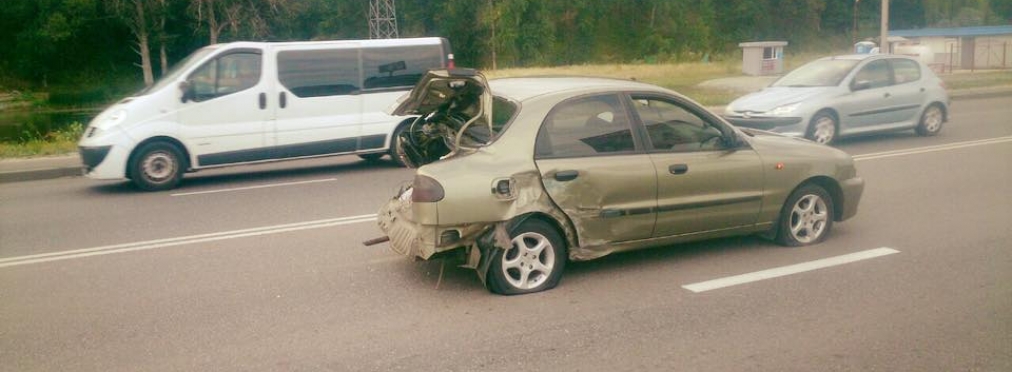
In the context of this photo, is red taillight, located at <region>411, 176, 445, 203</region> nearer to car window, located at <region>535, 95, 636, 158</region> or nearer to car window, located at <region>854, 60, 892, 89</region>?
car window, located at <region>535, 95, 636, 158</region>

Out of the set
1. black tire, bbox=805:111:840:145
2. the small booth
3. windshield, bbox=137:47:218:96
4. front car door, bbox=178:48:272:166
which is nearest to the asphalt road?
front car door, bbox=178:48:272:166

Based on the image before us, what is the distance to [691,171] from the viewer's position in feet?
22.5

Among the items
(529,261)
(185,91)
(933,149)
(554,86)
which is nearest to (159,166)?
(185,91)

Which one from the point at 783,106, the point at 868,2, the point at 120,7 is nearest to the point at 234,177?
the point at 783,106

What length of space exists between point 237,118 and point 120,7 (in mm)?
56755

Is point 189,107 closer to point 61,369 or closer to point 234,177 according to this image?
point 234,177

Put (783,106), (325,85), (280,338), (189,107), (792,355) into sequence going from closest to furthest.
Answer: (792,355) → (280,338) → (189,107) → (325,85) → (783,106)

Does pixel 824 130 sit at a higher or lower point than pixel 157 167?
higher

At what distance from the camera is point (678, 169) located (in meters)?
6.79

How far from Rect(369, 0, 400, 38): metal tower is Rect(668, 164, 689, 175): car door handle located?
6091 cm

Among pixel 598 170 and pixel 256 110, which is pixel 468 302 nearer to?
pixel 598 170

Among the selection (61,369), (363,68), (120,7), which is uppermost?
(120,7)

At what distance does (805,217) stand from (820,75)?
8564 mm

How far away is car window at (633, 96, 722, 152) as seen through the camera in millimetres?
6867
